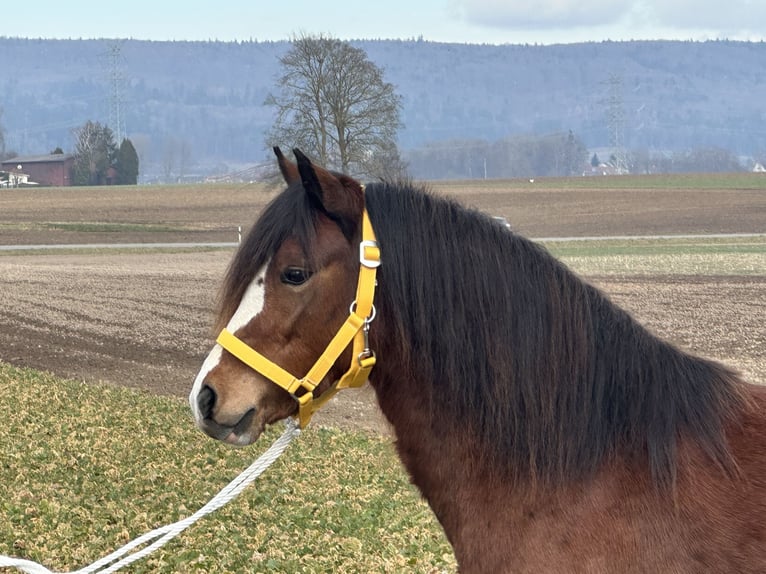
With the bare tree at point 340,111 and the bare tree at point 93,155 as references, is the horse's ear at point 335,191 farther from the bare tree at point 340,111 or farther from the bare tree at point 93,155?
the bare tree at point 93,155

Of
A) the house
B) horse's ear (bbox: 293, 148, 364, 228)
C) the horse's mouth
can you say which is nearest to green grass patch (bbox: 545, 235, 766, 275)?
horse's ear (bbox: 293, 148, 364, 228)

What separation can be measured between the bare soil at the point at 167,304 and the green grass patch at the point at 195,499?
852 mm

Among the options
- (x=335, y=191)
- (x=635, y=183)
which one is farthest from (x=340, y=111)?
(x=635, y=183)

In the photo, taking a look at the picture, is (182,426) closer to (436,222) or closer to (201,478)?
(201,478)

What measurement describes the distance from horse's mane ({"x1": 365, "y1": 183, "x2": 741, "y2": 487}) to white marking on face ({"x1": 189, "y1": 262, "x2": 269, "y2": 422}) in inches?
15.7

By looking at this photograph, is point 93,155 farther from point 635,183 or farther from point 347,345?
point 347,345

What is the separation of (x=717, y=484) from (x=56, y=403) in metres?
10.6

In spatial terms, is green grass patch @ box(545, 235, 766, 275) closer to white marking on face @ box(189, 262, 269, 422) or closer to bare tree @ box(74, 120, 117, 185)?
white marking on face @ box(189, 262, 269, 422)

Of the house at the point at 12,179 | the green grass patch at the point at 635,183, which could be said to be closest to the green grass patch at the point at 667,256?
the green grass patch at the point at 635,183

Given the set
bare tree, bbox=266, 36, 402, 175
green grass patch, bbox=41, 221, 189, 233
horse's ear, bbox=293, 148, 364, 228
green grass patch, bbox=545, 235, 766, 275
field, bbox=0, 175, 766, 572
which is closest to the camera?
horse's ear, bbox=293, 148, 364, 228

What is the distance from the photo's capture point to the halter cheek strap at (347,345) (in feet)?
10.3

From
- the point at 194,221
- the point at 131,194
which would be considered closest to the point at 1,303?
the point at 194,221

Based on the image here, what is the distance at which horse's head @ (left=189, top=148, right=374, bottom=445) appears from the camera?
10.3 feet

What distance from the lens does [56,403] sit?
1212 cm
